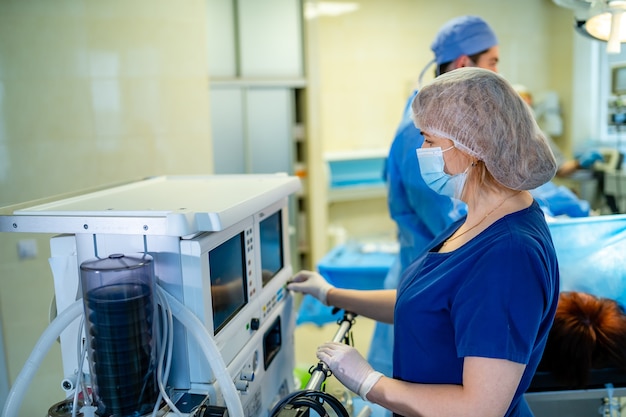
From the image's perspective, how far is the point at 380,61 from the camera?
14.9 ft

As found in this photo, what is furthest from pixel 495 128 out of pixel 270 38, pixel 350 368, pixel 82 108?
pixel 270 38

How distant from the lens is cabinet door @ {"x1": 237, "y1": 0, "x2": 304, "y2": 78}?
12.1 feet

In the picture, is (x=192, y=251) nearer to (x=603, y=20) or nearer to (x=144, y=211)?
(x=144, y=211)

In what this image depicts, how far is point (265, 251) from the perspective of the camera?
1542 millimetres

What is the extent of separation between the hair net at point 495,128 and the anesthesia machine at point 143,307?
1.44 feet

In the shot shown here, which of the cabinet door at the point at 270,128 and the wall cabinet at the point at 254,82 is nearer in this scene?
the wall cabinet at the point at 254,82

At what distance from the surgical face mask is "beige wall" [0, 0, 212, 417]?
59.2 inches

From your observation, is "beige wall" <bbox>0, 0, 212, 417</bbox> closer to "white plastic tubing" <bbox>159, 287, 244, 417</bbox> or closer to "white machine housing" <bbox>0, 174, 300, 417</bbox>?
"white machine housing" <bbox>0, 174, 300, 417</bbox>

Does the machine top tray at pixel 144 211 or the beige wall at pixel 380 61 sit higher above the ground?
the beige wall at pixel 380 61

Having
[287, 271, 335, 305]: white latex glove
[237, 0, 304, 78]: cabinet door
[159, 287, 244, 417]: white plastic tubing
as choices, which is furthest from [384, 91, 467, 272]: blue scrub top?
[237, 0, 304, 78]: cabinet door

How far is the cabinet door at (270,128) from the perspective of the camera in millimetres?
3730

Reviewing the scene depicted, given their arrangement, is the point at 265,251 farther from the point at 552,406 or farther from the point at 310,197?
the point at 310,197

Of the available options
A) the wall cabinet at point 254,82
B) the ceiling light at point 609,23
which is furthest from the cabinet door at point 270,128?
the ceiling light at point 609,23

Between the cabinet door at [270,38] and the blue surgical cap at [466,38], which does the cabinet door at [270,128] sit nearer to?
the cabinet door at [270,38]
